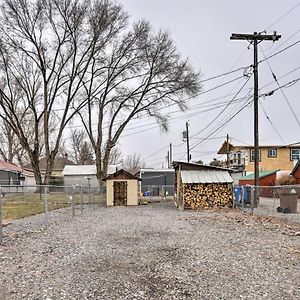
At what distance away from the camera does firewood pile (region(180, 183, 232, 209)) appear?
21.4 metres

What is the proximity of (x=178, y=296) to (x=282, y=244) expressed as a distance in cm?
453

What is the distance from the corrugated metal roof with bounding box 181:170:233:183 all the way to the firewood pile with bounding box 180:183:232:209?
0.23 m

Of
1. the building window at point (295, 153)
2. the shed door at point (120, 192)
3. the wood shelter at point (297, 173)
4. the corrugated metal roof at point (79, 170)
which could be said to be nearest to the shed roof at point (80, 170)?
the corrugated metal roof at point (79, 170)

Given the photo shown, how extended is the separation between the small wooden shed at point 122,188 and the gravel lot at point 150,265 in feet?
50.0

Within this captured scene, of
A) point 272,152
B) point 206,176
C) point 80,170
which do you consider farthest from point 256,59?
point 80,170

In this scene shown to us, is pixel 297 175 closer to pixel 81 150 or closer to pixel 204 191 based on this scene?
pixel 204 191

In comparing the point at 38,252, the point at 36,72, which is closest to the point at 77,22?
the point at 36,72

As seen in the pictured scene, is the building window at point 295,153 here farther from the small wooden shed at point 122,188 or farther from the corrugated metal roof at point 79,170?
the small wooden shed at point 122,188

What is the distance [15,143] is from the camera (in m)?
58.5

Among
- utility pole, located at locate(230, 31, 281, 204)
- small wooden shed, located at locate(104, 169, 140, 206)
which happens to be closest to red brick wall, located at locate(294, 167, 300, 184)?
utility pole, located at locate(230, 31, 281, 204)

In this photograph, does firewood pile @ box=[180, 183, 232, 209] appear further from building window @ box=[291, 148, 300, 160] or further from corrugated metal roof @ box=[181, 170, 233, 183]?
building window @ box=[291, 148, 300, 160]

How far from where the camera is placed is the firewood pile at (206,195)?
21.4 m

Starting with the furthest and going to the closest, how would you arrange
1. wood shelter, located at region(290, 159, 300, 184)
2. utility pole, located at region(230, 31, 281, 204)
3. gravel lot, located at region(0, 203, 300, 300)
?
1. wood shelter, located at region(290, 159, 300, 184)
2. utility pole, located at region(230, 31, 281, 204)
3. gravel lot, located at region(0, 203, 300, 300)

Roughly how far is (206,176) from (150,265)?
53.4 feet
